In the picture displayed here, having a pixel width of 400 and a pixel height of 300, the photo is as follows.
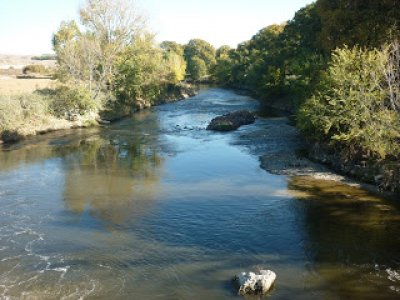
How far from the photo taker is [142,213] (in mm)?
21078

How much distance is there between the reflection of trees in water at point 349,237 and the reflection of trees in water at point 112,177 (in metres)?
9.16

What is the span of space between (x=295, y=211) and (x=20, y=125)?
30980mm

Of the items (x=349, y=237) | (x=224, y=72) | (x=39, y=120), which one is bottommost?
(x=349, y=237)

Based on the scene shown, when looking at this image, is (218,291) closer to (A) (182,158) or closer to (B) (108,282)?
(B) (108,282)

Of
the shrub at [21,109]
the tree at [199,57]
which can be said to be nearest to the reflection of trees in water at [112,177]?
the shrub at [21,109]

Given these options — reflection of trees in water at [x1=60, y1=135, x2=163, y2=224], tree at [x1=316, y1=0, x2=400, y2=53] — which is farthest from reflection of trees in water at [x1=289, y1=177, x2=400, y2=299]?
tree at [x1=316, y1=0, x2=400, y2=53]

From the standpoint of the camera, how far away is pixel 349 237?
58.6 ft

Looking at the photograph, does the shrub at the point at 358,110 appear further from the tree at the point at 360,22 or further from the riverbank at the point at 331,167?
the tree at the point at 360,22

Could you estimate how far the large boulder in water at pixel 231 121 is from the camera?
4497cm

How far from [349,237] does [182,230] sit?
7.53m

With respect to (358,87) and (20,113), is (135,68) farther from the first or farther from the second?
(358,87)

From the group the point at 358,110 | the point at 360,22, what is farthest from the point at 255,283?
the point at 360,22

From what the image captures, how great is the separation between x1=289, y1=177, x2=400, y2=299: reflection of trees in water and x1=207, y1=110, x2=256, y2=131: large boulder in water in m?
20.7

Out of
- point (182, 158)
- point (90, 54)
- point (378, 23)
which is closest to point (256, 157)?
point (182, 158)
